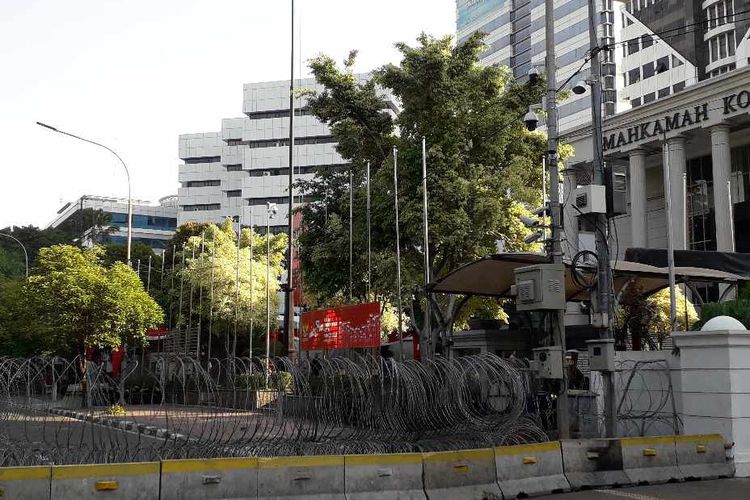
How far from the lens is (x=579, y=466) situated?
468 inches

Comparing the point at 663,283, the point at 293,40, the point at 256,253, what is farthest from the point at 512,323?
the point at 256,253

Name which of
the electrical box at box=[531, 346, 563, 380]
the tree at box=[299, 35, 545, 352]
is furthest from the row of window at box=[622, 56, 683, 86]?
the electrical box at box=[531, 346, 563, 380]

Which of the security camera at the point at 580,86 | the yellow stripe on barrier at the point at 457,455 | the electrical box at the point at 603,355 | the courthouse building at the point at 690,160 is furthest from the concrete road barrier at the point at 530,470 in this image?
the courthouse building at the point at 690,160

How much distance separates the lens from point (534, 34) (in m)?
90.3

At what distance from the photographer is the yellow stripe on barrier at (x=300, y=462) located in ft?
32.0

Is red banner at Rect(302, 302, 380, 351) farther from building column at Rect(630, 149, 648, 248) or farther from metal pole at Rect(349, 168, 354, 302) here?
building column at Rect(630, 149, 648, 248)

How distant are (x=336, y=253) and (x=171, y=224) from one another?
107m

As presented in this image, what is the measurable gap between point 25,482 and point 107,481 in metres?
0.83

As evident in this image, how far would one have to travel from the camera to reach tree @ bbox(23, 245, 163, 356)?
93.5ft

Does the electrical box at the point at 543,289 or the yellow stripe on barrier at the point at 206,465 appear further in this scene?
the electrical box at the point at 543,289

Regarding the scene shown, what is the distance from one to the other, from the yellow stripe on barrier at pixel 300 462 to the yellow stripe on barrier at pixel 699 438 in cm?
569

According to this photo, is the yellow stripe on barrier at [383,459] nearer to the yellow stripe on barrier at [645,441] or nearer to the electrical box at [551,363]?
the electrical box at [551,363]

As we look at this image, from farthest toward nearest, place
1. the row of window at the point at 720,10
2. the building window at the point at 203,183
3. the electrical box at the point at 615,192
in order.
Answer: the building window at the point at 203,183 → the row of window at the point at 720,10 → the electrical box at the point at 615,192

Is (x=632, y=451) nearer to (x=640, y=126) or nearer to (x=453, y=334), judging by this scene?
(x=453, y=334)
